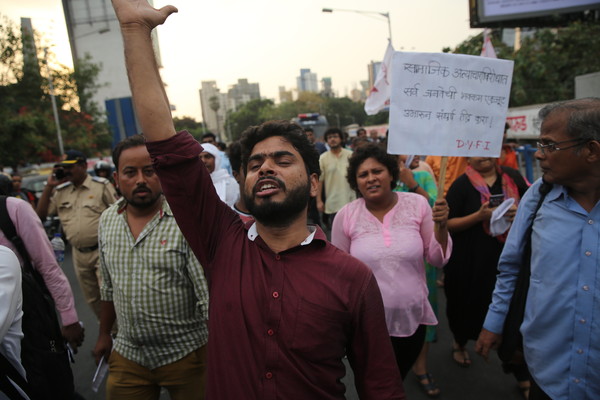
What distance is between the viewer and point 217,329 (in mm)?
1506

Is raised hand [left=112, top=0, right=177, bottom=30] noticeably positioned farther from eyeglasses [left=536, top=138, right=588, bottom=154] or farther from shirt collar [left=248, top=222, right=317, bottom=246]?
eyeglasses [left=536, top=138, right=588, bottom=154]

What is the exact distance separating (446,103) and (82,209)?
376 cm

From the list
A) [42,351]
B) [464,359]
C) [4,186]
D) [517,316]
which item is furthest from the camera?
[464,359]

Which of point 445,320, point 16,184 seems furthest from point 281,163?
point 16,184

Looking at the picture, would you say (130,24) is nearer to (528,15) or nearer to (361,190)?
(361,190)

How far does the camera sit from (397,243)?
2713 mm

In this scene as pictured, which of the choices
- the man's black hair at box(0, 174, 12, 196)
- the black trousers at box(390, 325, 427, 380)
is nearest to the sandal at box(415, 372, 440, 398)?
the black trousers at box(390, 325, 427, 380)

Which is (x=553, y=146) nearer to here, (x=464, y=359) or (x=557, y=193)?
(x=557, y=193)

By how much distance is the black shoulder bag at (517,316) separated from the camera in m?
2.17

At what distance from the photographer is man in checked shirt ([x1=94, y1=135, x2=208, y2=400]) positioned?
7.22 feet

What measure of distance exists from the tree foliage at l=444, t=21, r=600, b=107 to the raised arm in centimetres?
1704

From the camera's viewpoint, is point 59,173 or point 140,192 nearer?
point 140,192

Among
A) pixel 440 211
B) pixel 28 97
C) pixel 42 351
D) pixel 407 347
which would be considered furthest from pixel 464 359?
pixel 28 97

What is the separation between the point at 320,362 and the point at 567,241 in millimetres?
1288
